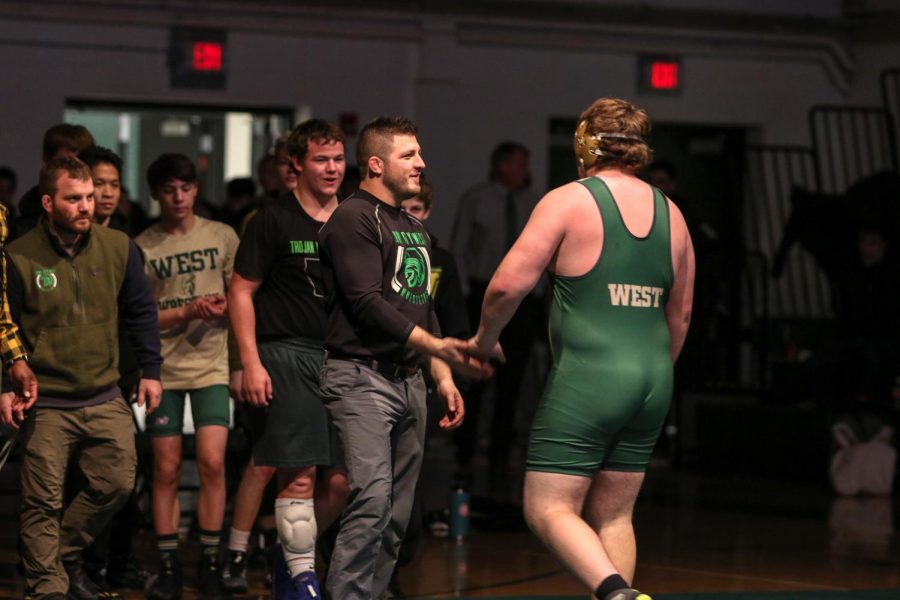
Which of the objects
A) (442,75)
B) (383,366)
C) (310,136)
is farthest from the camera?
(442,75)

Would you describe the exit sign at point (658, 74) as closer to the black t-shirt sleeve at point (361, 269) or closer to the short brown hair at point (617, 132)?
the black t-shirt sleeve at point (361, 269)

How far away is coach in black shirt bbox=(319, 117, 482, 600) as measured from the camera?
17.8 feet

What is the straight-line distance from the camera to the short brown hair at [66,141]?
688 centimetres

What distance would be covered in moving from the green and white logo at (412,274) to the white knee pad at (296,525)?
104 centimetres

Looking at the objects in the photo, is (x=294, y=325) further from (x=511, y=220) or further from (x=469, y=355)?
(x=511, y=220)

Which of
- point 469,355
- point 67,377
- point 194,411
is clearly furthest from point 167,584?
point 469,355

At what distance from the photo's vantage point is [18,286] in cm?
605

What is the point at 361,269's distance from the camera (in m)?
5.45

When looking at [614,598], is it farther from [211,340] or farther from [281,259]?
[211,340]

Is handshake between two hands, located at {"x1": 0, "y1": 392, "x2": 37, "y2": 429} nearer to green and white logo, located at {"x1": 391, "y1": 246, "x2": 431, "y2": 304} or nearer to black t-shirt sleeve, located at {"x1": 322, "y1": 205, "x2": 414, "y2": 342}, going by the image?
black t-shirt sleeve, located at {"x1": 322, "y1": 205, "x2": 414, "y2": 342}

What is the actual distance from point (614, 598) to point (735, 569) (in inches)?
125

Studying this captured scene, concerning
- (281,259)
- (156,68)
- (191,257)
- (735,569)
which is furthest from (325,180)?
(156,68)

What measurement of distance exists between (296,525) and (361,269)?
47.9 inches

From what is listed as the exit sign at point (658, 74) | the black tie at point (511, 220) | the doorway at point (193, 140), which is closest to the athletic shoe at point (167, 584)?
the black tie at point (511, 220)
